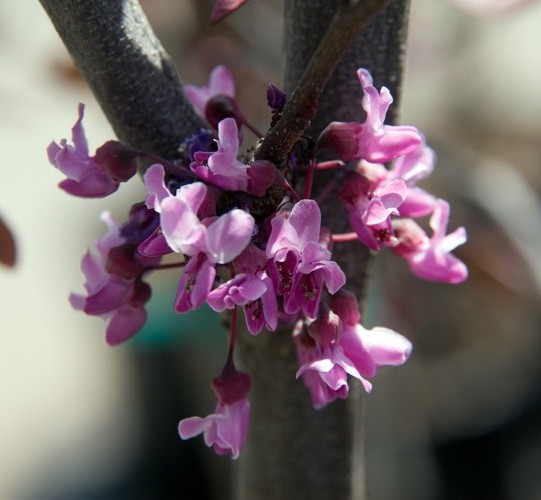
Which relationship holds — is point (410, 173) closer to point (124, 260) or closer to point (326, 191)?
point (326, 191)

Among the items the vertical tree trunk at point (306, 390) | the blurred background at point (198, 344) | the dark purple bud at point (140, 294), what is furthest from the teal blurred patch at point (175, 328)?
the dark purple bud at point (140, 294)

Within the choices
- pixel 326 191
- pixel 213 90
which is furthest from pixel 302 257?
pixel 213 90

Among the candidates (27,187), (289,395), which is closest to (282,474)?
(289,395)

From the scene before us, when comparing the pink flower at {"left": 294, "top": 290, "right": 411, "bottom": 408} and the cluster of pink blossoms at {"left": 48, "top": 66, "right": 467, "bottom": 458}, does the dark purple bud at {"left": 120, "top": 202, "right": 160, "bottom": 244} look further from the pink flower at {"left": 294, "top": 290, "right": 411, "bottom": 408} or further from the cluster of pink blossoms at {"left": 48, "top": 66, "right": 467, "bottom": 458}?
the pink flower at {"left": 294, "top": 290, "right": 411, "bottom": 408}

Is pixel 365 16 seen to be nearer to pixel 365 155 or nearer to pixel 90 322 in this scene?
pixel 365 155

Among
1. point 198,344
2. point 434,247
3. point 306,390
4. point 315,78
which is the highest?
point 315,78

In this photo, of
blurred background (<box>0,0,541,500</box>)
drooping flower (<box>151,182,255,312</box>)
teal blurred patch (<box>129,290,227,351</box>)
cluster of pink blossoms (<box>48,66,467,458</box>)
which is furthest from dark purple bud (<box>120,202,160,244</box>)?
teal blurred patch (<box>129,290,227,351</box>)

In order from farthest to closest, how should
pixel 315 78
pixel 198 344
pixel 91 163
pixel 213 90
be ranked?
pixel 198 344 → pixel 213 90 → pixel 91 163 → pixel 315 78
